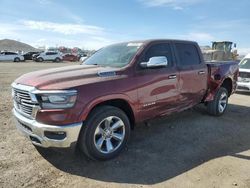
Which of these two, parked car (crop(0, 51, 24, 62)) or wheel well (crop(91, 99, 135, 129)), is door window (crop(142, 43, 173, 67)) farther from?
parked car (crop(0, 51, 24, 62))

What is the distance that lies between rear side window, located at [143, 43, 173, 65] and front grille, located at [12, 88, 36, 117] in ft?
6.94

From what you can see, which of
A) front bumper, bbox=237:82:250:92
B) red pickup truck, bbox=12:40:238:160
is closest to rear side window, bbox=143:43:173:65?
red pickup truck, bbox=12:40:238:160

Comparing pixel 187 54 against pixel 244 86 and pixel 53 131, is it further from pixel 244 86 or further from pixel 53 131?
pixel 244 86

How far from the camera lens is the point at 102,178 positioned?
379 cm

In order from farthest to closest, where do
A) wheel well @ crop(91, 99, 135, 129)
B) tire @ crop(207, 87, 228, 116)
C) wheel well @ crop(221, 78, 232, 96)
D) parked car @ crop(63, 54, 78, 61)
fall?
parked car @ crop(63, 54, 78, 61)
wheel well @ crop(221, 78, 232, 96)
tire @ crop(207, 87, 228, 116)
wheel well @ crop(91, 99, 135, 129)

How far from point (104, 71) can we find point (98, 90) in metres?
0.49

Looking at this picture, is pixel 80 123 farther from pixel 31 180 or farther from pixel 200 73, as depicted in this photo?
pixel 200 73

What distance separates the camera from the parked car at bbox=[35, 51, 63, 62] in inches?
1601

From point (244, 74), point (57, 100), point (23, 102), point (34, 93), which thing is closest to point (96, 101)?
point (57, 100)

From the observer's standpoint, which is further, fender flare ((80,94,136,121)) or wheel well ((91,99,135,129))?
wheel well ((91,99,135,129))

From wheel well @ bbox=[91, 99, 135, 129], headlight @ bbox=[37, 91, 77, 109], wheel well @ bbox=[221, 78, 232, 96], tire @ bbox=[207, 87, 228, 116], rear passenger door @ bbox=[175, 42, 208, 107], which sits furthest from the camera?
wheel well @ bbox=[221, 78, 232, 96]

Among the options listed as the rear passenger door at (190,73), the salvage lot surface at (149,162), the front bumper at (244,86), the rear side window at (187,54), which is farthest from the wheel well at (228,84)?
the front bumper at (244,86)

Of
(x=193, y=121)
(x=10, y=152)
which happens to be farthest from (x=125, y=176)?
(x=193, y=121)

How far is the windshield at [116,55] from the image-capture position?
191 inches
